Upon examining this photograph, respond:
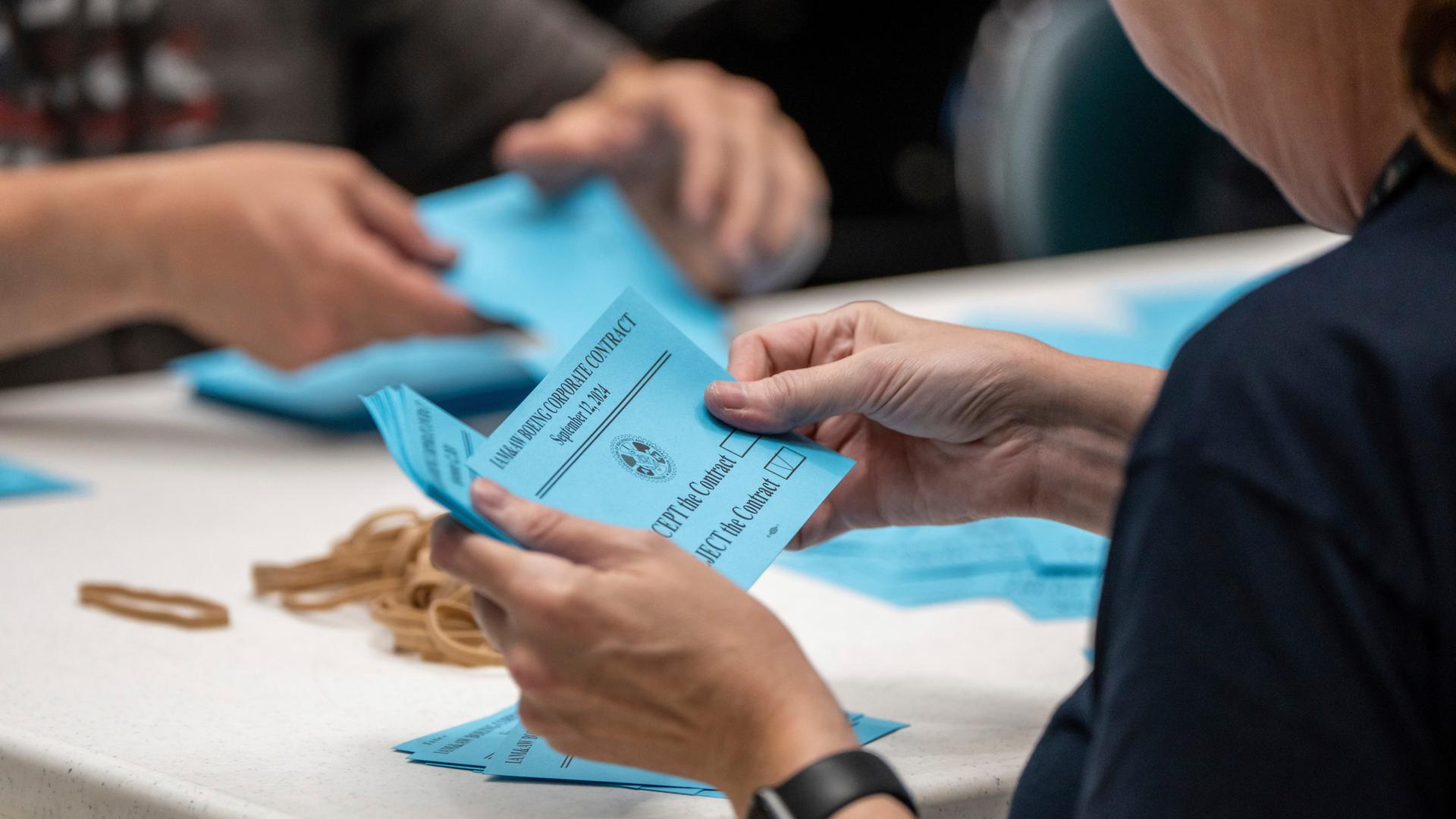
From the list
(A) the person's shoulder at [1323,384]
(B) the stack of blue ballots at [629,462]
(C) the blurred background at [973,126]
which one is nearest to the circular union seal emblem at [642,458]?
(B) the stack of blue ballots at [629,462]

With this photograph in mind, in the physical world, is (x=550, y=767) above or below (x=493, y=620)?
below

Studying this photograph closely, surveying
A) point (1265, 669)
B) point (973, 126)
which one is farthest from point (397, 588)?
point (973, 126)

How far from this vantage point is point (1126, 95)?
221 centimetres

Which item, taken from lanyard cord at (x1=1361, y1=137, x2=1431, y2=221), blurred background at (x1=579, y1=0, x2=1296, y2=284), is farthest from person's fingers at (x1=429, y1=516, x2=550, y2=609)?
blurred background at (x1=579, y1=0, x2=1296, y2=284)

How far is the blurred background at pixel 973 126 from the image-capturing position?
2.20m

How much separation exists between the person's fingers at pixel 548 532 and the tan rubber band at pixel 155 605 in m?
0.38

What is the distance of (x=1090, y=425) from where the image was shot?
0.74m

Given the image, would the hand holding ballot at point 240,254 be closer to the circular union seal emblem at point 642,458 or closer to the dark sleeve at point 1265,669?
the circular union seal emblem at point 642,458

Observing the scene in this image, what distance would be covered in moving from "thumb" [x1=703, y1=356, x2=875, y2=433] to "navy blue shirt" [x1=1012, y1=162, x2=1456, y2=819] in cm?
23

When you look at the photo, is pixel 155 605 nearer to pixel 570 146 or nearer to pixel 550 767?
pixel 550 767

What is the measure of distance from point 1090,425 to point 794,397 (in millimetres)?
186

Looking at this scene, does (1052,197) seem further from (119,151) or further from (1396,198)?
(1396,198)

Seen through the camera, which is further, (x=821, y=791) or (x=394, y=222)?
(x=394, y=222)

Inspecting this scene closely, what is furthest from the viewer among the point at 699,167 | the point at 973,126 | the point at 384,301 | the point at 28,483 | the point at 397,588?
the point at 973,126
